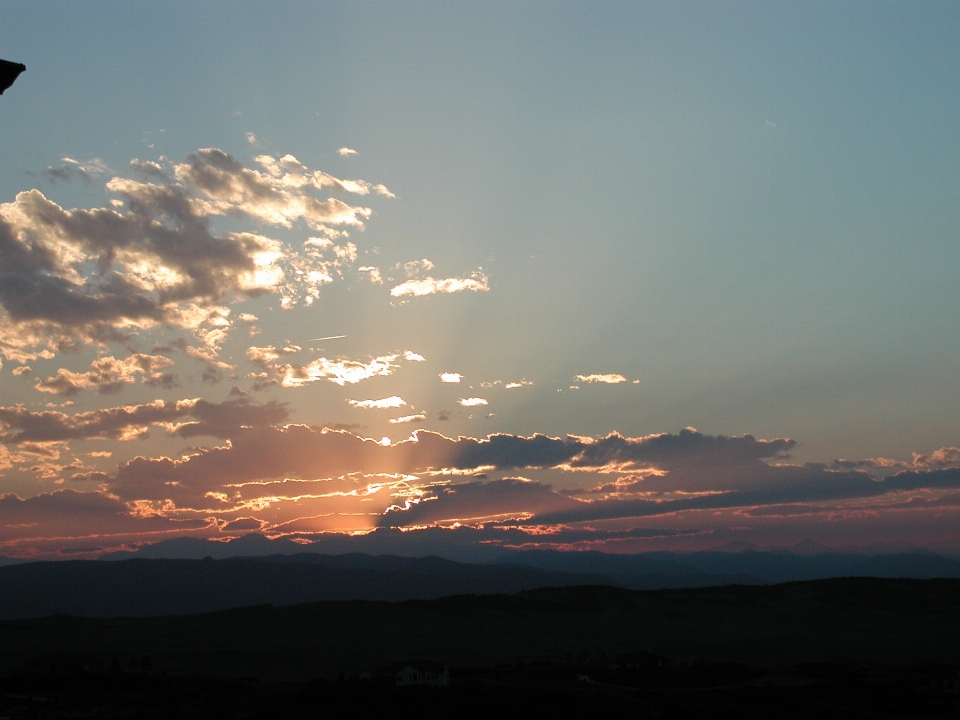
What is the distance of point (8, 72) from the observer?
10703 mm

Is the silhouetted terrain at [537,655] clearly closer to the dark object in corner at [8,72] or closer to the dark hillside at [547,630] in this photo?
the dark hillside at [547,630]

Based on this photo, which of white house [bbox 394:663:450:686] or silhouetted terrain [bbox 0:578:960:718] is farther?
white house [bbox 394:663:450:686]

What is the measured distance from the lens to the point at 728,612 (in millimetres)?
90250

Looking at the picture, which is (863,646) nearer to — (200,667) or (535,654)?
(535,654)

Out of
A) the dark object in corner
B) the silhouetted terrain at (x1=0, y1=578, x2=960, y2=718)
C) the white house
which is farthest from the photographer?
the white house

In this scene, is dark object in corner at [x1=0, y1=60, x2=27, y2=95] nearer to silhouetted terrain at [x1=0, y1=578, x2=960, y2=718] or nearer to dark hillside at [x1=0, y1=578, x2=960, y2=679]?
silhouetted terrain at [x1=0, y1=578, x2=960, y2=718]

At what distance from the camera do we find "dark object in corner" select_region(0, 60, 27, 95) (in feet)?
34.6

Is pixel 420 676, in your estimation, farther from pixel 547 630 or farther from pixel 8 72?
pixel 8 72

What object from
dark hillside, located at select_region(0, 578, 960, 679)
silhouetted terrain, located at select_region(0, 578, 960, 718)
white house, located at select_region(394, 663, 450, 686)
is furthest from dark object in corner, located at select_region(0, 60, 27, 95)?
dark hillside, located at select_region(0, 578, 960, 679)

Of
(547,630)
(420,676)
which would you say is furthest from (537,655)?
(420,676)

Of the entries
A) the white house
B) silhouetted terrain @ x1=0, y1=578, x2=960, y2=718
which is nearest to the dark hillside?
silhouetted terrain @ x1=0, y1=578, x2=960, y2=718

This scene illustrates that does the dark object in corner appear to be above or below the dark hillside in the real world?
above

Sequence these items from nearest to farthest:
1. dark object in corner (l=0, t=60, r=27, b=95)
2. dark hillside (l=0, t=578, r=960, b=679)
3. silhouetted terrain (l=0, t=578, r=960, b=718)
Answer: dark object in corner (l=0, t=60, r=27, b=95)
silhouetted terrain (l=0, t=578, r=960, b=718)
dark hillside (l=0, t=578, r=960, b=679)

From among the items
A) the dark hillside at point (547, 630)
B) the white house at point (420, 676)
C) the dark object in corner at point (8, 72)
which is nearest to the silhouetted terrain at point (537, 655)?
the dark hillside at point (547, 630)
